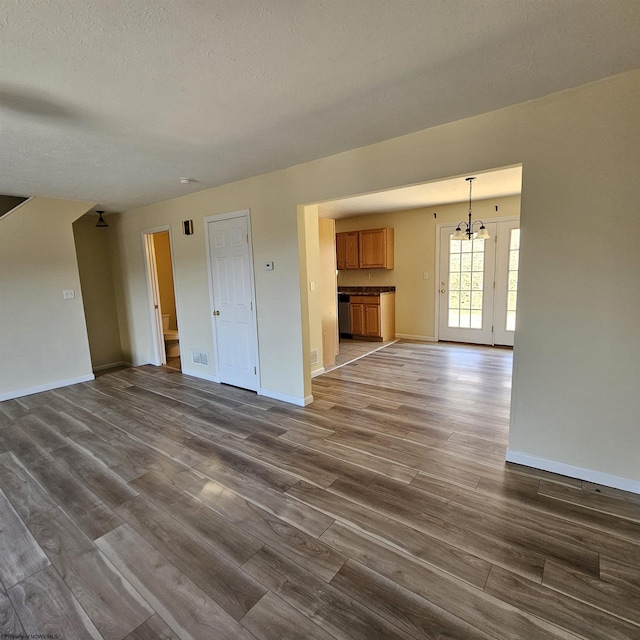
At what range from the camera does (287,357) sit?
364cm

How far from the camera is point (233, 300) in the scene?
4043 mm

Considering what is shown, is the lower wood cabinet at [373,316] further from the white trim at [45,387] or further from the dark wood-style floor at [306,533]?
the white trim at [45,387]

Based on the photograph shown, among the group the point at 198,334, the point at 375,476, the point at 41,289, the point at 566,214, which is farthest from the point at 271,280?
the point at 41,289

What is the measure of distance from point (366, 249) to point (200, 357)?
385 cm

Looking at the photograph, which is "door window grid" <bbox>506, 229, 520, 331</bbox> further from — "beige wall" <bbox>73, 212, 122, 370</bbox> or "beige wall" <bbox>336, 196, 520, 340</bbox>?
"beige wall" <bbox>73, 212, 122, 370</bbox>

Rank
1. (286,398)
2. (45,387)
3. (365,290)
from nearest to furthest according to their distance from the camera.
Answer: (286,398) → (45,387) → (365,290)

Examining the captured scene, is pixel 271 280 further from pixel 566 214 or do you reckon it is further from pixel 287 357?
pixel 566 214

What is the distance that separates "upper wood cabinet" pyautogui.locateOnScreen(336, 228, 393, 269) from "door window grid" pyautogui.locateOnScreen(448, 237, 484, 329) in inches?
45.9

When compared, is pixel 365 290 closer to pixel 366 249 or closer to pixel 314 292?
pixel 366 249

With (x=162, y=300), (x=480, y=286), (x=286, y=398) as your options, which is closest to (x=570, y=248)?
(x=286, y=398)

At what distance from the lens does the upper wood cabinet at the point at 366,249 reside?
6.58 metres

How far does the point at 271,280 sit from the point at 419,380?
2218mm

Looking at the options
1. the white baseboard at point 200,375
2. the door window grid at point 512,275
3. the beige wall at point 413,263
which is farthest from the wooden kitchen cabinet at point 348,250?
the white baseboard at point 200,375

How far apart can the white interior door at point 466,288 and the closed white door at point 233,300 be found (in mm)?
3847
